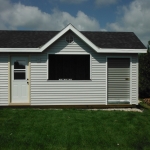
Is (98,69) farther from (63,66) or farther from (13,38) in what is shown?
(13,38)

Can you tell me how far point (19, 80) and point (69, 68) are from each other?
4.49m

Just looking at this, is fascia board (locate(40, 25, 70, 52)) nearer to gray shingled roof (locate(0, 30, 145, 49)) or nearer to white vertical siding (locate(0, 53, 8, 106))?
gray shingled roof (locate(0, 30, 145, 49))

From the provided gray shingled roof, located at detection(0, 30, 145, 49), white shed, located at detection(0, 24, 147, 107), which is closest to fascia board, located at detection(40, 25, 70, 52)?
white shed, located at detection(0, 24, 147, 107)

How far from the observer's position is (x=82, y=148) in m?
6.34

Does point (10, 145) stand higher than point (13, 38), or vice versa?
point (13, 38)

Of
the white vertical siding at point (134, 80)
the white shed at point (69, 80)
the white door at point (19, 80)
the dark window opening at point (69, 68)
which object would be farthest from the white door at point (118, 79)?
the white door at point (19, 80)

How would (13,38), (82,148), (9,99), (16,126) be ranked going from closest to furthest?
1. (82,148)
2. (16,126)
3. (9,99)
4. (13,38)

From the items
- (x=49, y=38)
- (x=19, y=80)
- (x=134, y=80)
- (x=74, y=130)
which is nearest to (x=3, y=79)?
(x=19, y=80)

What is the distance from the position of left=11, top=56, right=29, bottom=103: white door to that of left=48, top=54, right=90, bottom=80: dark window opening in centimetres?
368

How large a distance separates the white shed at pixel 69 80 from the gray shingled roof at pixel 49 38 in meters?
0.05

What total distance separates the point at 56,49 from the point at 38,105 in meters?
2.95

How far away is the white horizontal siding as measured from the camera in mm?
11711

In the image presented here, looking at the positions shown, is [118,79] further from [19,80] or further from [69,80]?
[19,80]

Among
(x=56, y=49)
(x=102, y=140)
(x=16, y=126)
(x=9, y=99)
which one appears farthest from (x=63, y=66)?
(x=102, y=140)
